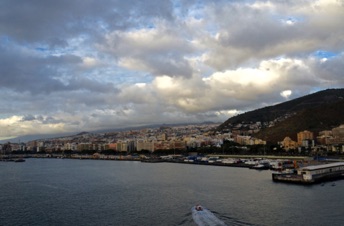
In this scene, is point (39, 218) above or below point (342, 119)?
below

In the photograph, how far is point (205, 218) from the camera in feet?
51.6

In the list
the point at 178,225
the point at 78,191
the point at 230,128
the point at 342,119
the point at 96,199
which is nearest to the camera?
the point at 178,225

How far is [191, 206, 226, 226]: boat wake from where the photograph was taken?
595 inches

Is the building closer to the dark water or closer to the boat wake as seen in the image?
the dark water

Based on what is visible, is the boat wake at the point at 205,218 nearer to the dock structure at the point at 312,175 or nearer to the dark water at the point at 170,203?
the dark water at the point at 170,203

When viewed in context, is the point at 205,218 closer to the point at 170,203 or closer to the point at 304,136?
the point at 170,203

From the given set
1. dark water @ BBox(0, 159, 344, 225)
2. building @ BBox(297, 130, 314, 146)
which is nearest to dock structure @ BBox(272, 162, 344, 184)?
dark water @ BBox(0, 159, 344, 225)

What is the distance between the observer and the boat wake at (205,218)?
15.1m

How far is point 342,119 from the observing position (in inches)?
3024

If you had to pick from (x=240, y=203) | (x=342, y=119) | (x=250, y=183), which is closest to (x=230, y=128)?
(x=342, y=119)

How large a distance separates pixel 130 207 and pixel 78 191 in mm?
7366

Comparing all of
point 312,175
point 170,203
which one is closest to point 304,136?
point 312,175

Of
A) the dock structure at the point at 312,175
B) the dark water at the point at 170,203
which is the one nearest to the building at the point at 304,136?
the dock structure at the point at 312,175

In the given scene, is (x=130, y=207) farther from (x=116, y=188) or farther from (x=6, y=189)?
(x=6, y=189)
